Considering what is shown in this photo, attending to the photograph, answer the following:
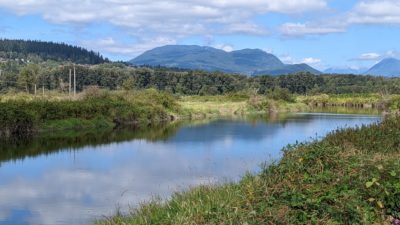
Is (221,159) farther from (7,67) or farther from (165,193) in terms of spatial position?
(7,67)

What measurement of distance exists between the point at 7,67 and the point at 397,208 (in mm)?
109649

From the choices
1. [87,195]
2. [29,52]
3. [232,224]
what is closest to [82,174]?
[87,195]

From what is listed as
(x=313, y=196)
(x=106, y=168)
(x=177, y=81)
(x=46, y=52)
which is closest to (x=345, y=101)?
(x=177, y=81)

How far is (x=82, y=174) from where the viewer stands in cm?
1919

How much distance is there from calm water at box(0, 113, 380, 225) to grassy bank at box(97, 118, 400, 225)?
217 inches

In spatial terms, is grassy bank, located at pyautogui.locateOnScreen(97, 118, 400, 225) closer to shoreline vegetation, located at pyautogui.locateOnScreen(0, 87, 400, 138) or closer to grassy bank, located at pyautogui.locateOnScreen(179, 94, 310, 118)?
shoreline vegetation, located at pyautogui.locateOnScreen(0, 87, 400, 138)

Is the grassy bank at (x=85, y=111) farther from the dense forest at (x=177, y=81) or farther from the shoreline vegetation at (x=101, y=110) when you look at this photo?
the dense forest at (x=177, y=81)

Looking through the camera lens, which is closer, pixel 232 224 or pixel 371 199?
pixel 232 224

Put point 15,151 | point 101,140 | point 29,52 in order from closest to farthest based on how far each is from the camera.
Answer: point 15,151, point 101,140, point 29,52

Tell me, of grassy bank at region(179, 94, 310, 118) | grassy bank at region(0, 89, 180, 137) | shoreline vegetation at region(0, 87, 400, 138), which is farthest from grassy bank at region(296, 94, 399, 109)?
grassy bank at region(0, 89, 180, 137)

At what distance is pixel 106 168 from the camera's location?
20.7 metres

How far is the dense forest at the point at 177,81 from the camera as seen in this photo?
8181cm

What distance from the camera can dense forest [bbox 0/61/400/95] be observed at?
81.8 meters

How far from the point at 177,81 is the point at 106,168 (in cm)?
9025
